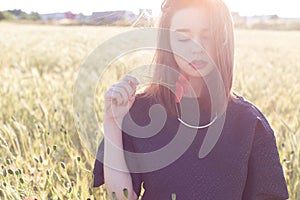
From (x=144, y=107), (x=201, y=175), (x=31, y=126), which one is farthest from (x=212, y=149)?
(x=31, y=126)

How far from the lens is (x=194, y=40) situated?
3.73 feet

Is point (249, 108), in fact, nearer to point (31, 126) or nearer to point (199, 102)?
→ point (199, 102)

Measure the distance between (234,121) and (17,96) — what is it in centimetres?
127

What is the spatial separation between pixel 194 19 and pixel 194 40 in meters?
0.04

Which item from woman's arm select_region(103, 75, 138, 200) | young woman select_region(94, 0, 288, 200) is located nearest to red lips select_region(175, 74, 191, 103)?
young woman select_region(94, 0, 288, 200)

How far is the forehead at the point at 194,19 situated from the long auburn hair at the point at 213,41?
1 cm

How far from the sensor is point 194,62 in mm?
1141

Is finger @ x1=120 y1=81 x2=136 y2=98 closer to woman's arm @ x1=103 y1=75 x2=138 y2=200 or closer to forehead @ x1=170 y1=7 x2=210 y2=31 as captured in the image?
woman's arm @ x1=103 y1=75 x2=138 y2=200

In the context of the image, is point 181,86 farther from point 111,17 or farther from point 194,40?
point 111,17

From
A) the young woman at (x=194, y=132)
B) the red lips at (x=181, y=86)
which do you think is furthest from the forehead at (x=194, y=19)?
the red lips at (x=181, y=86)

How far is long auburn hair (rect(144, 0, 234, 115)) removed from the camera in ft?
3.77

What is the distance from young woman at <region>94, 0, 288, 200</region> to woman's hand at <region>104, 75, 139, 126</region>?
0.05 metres

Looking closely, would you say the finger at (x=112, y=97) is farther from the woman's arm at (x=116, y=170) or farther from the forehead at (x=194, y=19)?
the forehead at (x=194, y=19)

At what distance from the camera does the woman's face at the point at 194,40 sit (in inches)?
44.6
